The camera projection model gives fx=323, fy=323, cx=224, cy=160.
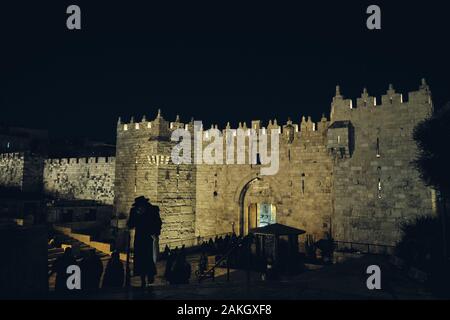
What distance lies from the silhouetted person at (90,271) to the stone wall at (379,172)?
1186 cm

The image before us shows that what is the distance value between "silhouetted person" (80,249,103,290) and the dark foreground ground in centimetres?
139

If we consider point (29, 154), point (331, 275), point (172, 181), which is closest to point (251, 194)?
point (172, 181)

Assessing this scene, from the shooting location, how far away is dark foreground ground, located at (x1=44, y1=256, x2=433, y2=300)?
6566mm

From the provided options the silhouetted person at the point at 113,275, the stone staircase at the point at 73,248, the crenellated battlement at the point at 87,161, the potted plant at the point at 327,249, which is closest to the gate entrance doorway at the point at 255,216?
the potted plant at the point at 327,249

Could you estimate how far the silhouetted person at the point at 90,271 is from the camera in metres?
7.97

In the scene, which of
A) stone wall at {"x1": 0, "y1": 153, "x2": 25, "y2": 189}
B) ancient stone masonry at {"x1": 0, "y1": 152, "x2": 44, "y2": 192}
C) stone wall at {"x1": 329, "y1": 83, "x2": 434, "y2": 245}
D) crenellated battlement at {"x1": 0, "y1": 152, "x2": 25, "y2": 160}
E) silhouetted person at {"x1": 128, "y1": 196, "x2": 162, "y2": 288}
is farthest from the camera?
crenellated battlement at {"x1": 0, "y1": 152, "x2": 25, "y2": 160}

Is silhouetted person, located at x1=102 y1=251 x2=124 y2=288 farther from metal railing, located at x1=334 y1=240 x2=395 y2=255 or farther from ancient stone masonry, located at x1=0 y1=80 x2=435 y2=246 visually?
ancient stone masonry, located at x1=0 y1=80 x2=435 y2=246

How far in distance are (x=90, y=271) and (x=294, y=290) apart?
5.06m

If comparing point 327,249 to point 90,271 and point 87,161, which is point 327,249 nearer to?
point 90,271

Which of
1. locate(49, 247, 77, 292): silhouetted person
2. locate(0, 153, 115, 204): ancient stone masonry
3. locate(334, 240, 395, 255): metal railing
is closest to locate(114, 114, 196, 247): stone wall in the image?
locate(0, 153, 115, 204): ancient stone masonry

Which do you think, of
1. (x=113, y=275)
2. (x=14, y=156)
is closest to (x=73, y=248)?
(x=113, y=275)

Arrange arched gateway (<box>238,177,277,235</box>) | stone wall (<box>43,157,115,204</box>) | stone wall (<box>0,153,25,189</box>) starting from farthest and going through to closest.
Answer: stone wall (<box>0,153,25,189</box>), stone wall (<box>43,157,115,204</box>), arched gateway (<box>238,177,277,235</box>)

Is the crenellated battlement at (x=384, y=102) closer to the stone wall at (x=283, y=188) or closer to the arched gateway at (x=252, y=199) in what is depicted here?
the stone wall at (x=283, y=188)
